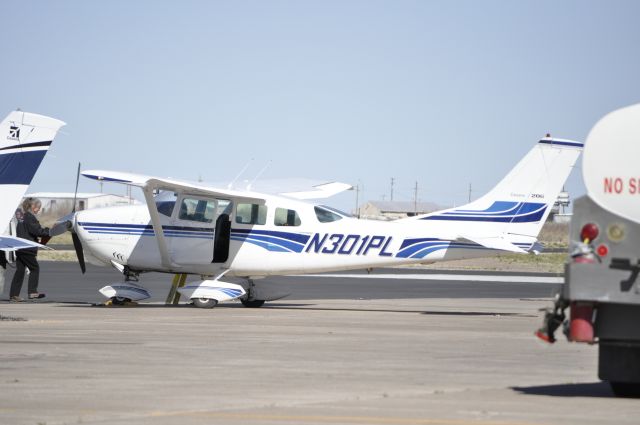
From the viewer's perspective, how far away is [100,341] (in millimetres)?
14258

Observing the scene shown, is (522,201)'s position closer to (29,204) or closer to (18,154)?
(18,154)

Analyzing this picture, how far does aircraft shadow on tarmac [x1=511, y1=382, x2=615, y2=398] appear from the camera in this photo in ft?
33.2

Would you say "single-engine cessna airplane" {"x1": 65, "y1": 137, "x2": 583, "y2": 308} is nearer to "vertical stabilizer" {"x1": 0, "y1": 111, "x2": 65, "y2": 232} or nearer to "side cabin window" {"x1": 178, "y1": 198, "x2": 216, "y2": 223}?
"side cabin window" {"x1": 178, "y1": 198, "x2": 216, "y2": 223}

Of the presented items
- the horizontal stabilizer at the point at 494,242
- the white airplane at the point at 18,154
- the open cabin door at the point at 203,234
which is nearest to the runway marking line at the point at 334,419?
the white airplane at the point at 18,154

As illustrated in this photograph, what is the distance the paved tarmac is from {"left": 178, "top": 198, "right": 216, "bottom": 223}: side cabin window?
1875 millimetres

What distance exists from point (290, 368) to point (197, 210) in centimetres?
1074

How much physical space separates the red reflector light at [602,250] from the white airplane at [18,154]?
11.3 metres

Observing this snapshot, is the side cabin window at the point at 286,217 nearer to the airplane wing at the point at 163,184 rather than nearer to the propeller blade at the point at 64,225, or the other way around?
the airplane wing at the point at 163,184

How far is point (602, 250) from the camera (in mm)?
9516

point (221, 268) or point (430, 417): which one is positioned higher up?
point (430, 417)

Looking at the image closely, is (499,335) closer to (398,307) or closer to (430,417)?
(398,307)

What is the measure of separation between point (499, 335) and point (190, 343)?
15.8ft

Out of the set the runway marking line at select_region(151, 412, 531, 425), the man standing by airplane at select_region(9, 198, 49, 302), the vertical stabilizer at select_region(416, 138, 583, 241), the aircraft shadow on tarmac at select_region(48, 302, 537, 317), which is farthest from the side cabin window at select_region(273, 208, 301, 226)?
the runway marking line at select_region(151, 412, 531, 425)

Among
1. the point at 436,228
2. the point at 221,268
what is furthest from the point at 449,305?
the point at 221,268
